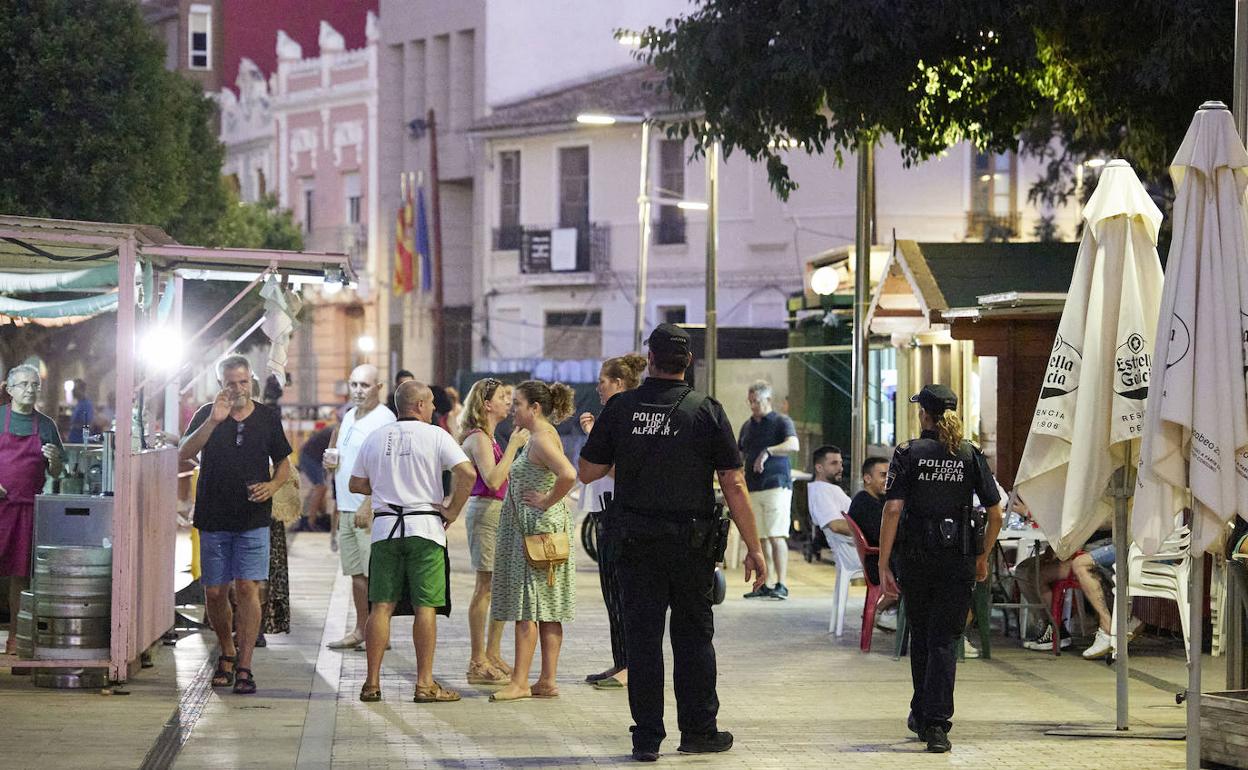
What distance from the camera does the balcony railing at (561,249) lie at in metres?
45.8

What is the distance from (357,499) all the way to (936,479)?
454 centimetres

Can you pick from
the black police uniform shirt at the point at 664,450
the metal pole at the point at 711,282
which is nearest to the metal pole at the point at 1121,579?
the black police uniform shirt at the point at 664,450

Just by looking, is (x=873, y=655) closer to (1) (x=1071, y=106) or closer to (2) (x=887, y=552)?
(2) (x=887, y=552)

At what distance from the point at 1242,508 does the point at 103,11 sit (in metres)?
22.3

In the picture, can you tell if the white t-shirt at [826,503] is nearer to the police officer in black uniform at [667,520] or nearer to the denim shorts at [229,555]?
the denim shorts at [229,555]

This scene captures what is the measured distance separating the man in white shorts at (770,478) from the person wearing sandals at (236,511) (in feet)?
21.5

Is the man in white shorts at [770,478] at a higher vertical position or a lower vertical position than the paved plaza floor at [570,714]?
higher

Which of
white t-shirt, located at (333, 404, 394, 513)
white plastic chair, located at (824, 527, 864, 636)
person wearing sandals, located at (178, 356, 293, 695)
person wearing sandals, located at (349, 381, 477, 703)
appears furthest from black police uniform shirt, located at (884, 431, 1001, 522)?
white plastic chair, located at (824, 527, 864, 636)

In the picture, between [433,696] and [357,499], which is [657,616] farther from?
[357,499]

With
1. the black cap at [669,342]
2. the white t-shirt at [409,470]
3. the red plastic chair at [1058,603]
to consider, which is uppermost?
the black cap at [669,342]

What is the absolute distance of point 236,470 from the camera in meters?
11.4

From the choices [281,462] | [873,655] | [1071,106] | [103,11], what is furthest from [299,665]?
[103,11]

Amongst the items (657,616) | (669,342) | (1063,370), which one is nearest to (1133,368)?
(1063,370)

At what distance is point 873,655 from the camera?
43.9ft
